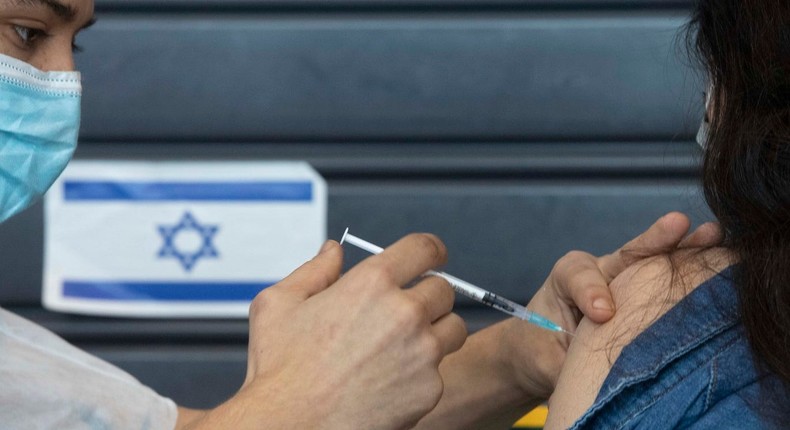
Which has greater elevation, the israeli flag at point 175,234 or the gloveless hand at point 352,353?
the gloveless hand at point 352,353

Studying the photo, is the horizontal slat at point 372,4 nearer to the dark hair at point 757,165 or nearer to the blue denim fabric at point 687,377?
the dark hair at point 757,165

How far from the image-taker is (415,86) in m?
2.90

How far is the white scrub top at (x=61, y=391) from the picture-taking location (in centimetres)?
176

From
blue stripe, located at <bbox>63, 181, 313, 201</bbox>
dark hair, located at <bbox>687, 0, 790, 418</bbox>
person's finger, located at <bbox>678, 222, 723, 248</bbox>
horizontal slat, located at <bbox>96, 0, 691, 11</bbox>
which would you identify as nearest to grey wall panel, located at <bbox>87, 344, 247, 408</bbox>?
blue stripe, located at <bbox>63, 181, 313, 201</bbox>

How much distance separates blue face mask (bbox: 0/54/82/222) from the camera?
1739 millimetres

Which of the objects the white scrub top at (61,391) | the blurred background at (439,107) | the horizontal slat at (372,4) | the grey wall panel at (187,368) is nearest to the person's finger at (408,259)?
the white scrub top at (61,391)

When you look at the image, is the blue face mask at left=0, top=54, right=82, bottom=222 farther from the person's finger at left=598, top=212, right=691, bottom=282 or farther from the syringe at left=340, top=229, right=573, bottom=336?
the person's finger at left=598, top=212, right=691, bottom=282

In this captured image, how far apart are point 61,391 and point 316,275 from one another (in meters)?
0.63

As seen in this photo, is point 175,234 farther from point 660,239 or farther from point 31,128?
point 660,239

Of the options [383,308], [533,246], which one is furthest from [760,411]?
[533,246]

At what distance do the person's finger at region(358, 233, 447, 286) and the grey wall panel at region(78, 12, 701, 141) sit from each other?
1498 millimetres

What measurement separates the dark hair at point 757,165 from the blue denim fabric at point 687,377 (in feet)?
0.08

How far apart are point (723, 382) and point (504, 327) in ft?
1.83

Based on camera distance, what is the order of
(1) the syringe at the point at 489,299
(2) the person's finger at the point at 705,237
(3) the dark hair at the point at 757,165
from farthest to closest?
(1) the syringe at the point at 489,299
(2) the person's finger at the point at 705,237
(3) the dark hair at the point at 757,165
